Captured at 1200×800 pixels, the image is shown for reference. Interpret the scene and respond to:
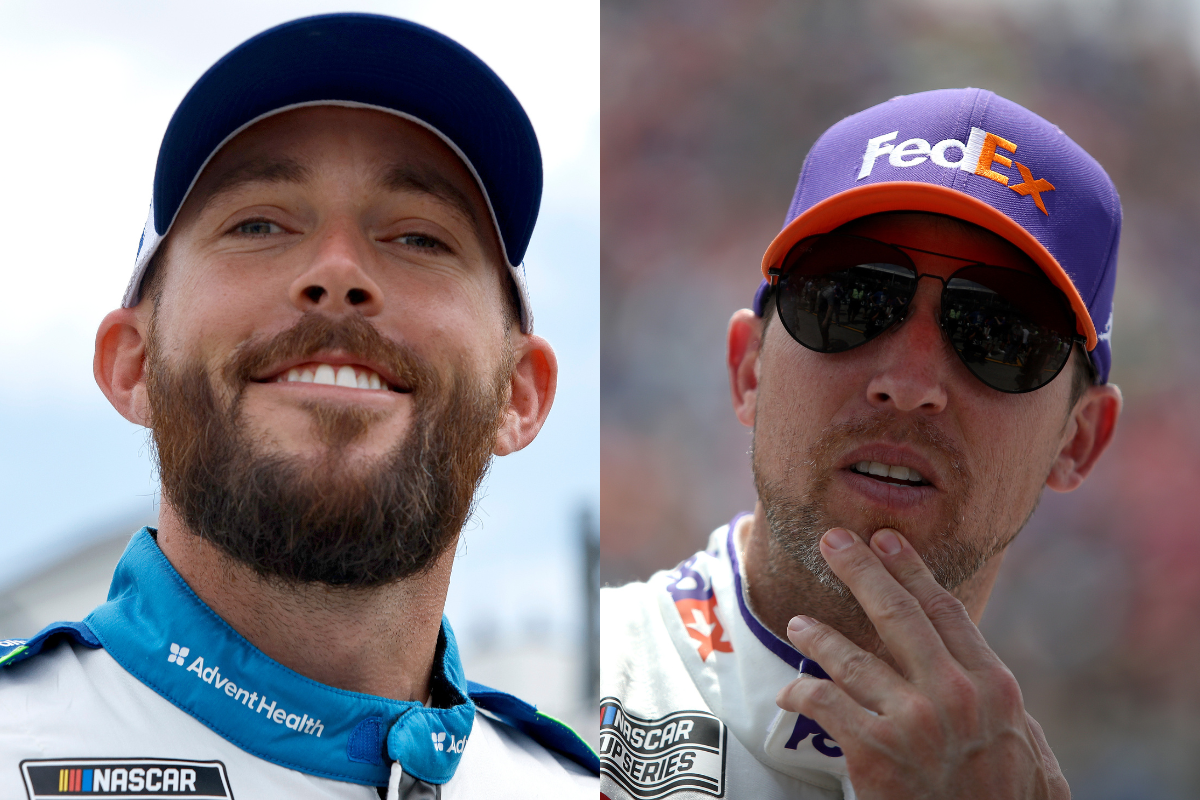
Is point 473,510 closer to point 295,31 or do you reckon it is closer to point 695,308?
point 295,31

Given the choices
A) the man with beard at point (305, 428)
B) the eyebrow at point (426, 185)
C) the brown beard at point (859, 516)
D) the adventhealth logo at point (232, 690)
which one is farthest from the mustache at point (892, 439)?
the adventhealth logo at point (232, 690)

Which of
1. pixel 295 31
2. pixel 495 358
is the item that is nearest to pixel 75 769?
pixel 495 358

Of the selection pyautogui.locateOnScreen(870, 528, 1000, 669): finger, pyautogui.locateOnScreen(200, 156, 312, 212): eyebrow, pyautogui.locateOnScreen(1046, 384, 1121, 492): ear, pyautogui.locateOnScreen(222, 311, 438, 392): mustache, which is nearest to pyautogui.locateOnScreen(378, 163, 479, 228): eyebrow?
pyautogui.locateOnScreen(200, 156, 312, 212): eyebrow

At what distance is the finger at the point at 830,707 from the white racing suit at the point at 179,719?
496 millimetres

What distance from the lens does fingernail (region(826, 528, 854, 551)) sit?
121 centimetres

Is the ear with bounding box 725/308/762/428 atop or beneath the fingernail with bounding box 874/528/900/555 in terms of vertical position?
atop

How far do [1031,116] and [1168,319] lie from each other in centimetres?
168

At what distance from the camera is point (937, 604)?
3.70 feet

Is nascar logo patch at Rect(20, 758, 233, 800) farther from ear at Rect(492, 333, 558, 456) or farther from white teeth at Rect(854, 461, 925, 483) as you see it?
white teeth at Rect(854, 461, 925, 483)

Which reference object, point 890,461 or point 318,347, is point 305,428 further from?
point 890,461

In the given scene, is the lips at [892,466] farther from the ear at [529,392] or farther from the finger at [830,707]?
the ear at [529,392]

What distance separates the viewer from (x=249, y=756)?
113cm

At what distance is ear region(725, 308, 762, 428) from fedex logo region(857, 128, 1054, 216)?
33cm

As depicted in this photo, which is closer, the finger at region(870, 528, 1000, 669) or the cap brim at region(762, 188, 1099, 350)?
the finger at region(870, 528, 1000, 669)
